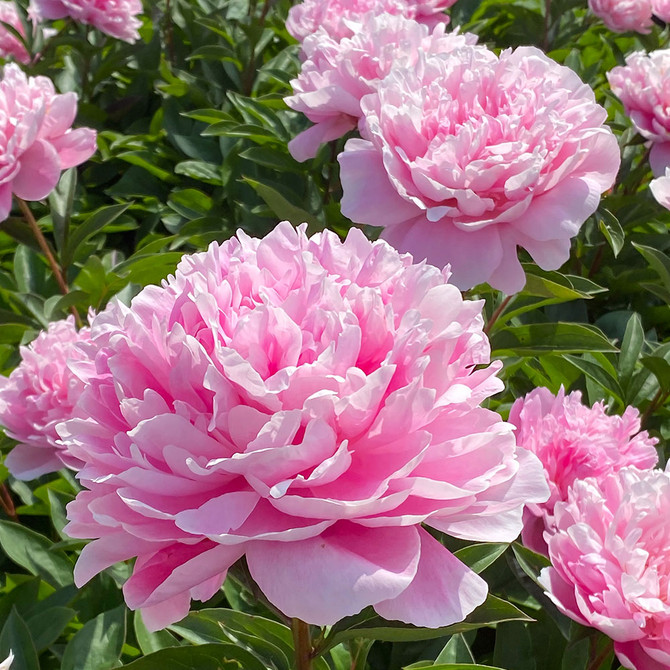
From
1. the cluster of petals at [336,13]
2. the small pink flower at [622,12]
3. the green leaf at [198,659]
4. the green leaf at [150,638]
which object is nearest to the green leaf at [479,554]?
the green leaf at [198,659]

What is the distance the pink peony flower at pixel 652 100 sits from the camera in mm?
1465

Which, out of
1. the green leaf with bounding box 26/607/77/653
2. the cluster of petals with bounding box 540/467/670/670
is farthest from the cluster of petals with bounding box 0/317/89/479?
the cluster of petals with bounding box 540/467/670/670

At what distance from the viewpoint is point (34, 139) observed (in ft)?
4.50

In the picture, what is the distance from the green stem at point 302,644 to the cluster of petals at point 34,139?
0.93 m

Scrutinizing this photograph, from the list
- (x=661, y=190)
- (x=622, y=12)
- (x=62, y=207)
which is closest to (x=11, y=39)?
(x=62, y=207)

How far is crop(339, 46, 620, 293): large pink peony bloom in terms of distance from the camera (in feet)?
3.04

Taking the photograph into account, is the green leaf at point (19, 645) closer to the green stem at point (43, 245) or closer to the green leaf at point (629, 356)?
the green stem at point (43, 245)

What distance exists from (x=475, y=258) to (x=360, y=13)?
0.86 metres

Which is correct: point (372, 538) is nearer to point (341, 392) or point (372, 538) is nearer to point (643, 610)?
point (341, 392)

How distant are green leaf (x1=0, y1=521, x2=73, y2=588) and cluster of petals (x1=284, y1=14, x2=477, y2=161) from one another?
0.72m

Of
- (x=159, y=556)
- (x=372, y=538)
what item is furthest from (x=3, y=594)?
(x=372, y=538)

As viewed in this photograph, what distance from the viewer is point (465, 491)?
1.72 feet

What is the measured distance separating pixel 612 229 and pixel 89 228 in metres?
0.97

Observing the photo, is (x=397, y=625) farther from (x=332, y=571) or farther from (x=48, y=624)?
(x=48, y=624)
